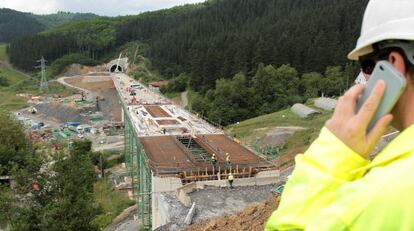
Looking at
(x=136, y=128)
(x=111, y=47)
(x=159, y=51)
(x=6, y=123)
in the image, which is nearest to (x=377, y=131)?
(x=136, y=128)

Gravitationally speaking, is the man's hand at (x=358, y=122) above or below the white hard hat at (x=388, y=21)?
below

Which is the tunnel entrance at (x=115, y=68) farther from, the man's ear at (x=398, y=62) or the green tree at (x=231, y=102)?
the man's ear at (x=398, y=62)

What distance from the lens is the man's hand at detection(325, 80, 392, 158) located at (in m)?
1.74

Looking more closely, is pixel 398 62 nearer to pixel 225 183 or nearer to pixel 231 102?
pixel 225 183

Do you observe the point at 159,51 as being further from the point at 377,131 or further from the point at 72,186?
the point at 377,131

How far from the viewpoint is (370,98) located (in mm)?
1750

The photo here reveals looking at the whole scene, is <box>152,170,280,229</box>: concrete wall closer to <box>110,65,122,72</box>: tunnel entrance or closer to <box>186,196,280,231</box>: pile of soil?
<box>186,196,280,231</box>: pile of soil

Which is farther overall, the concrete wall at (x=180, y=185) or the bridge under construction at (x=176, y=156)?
the bridge under construction at (x=176, y=156)

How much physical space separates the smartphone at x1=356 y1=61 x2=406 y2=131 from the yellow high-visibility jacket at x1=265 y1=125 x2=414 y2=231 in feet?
0.43

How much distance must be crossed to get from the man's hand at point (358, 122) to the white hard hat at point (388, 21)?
0.16 m

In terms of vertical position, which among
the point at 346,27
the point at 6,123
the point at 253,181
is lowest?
the point at 6,123

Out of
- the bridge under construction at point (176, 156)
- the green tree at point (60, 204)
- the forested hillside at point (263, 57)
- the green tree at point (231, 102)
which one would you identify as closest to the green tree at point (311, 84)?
the forested hillside at point (263, 57)

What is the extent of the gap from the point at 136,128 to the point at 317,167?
115 ft

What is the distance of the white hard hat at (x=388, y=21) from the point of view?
1672 millimetres
